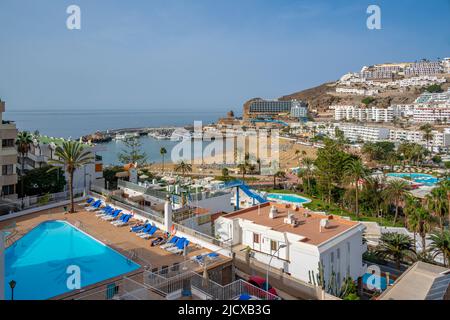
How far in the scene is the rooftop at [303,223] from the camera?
15.2 m

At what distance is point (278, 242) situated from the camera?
15.0 metres

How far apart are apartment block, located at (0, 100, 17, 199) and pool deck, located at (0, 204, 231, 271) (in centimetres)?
492

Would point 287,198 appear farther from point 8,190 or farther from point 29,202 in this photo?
point 8,190

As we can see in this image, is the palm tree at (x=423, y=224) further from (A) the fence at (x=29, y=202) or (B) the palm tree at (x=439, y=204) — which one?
(A) the fence at (x=29, y=202)

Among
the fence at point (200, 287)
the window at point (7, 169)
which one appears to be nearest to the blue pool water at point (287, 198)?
the window at point (7, 169)

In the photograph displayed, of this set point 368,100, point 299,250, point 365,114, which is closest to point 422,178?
point 299,250

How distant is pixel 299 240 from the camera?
14289mm

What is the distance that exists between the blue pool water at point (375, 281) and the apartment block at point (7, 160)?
20.9 m

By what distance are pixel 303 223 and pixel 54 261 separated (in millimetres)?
10824

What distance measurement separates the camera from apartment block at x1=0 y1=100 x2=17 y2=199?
70.9 ft

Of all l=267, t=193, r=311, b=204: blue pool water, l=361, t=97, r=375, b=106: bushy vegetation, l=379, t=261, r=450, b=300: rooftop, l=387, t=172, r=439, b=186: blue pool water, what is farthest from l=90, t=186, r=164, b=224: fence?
l=361, t=97, r=375, b=106: bushy vegetation

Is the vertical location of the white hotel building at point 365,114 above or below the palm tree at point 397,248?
above

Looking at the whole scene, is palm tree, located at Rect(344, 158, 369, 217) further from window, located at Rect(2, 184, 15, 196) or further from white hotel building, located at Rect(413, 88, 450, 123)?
white hotel building, located at Rect(413, 88, 450, 123)

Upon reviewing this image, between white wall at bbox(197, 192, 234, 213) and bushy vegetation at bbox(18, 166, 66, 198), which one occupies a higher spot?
bushy vegetation at bbox(18, 166, 66, 198)
